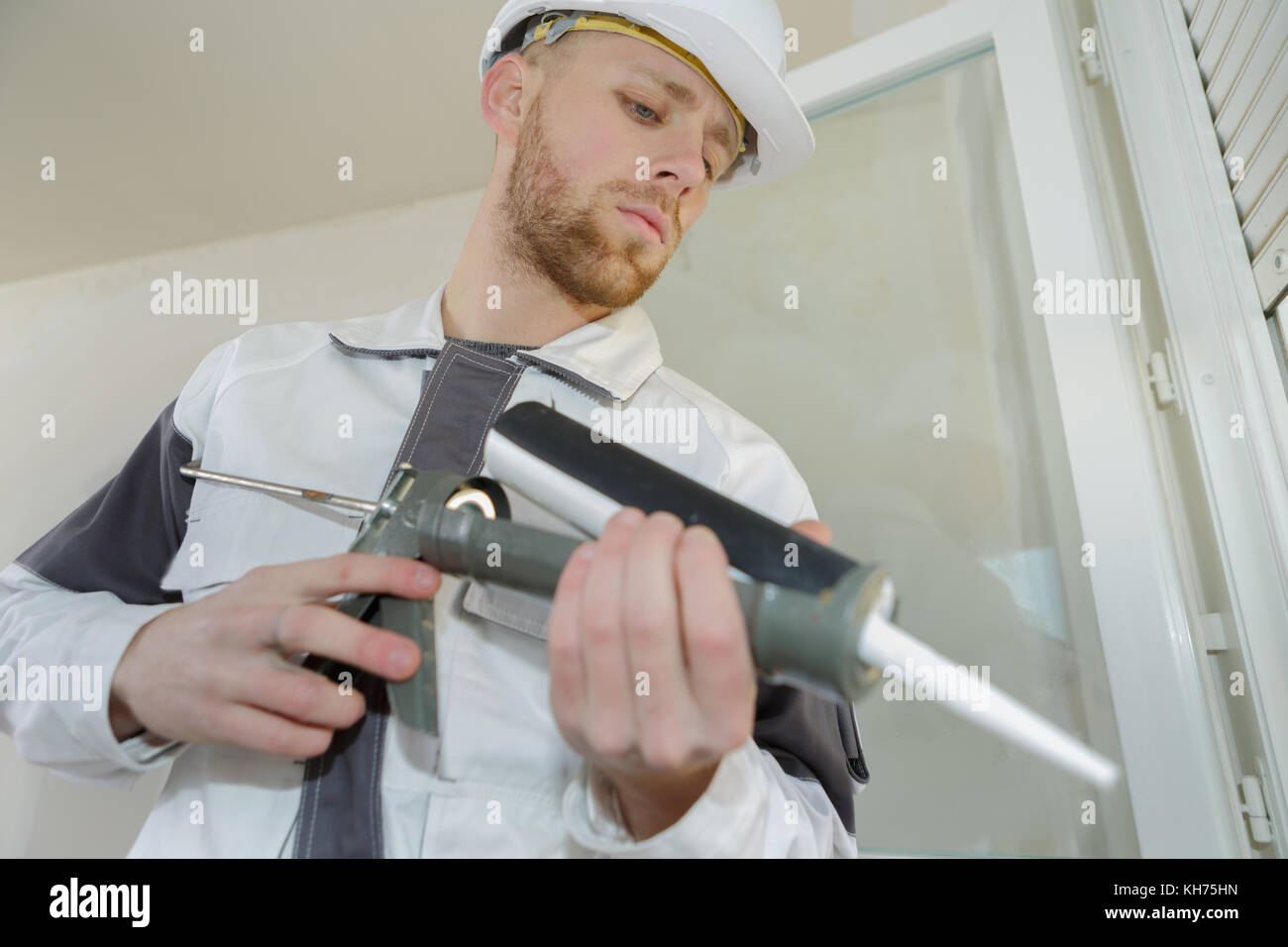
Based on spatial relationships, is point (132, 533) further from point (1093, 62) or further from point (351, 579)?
point (1093, 62)

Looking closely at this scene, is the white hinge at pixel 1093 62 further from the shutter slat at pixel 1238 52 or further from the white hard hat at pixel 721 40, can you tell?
the white hard hat at pixel 721 40

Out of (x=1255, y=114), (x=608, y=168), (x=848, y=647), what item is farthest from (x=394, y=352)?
(x=1255, y=114)

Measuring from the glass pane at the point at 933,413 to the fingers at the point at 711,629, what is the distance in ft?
2.40

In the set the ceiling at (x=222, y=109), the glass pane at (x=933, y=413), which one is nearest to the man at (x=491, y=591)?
the glass pane at (x=933, y=413)

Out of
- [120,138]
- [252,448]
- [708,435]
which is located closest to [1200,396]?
[708,435]

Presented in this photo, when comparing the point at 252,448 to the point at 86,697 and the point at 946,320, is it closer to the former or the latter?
the point at 86,697

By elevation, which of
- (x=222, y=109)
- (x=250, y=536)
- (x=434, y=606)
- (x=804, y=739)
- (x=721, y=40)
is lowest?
(x=804, y=739)

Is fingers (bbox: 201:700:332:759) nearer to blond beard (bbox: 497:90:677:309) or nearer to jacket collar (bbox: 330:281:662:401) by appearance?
jacket collar (bbox: 330:281:662:401)

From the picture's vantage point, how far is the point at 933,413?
3.91 ft

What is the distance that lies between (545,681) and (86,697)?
14.0 inches

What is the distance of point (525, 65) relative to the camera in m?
1.10

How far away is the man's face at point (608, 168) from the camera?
3.13 ft

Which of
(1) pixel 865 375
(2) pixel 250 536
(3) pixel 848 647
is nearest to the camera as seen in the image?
(3) pixel 848 647

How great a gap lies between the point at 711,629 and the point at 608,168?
2.26 ft
